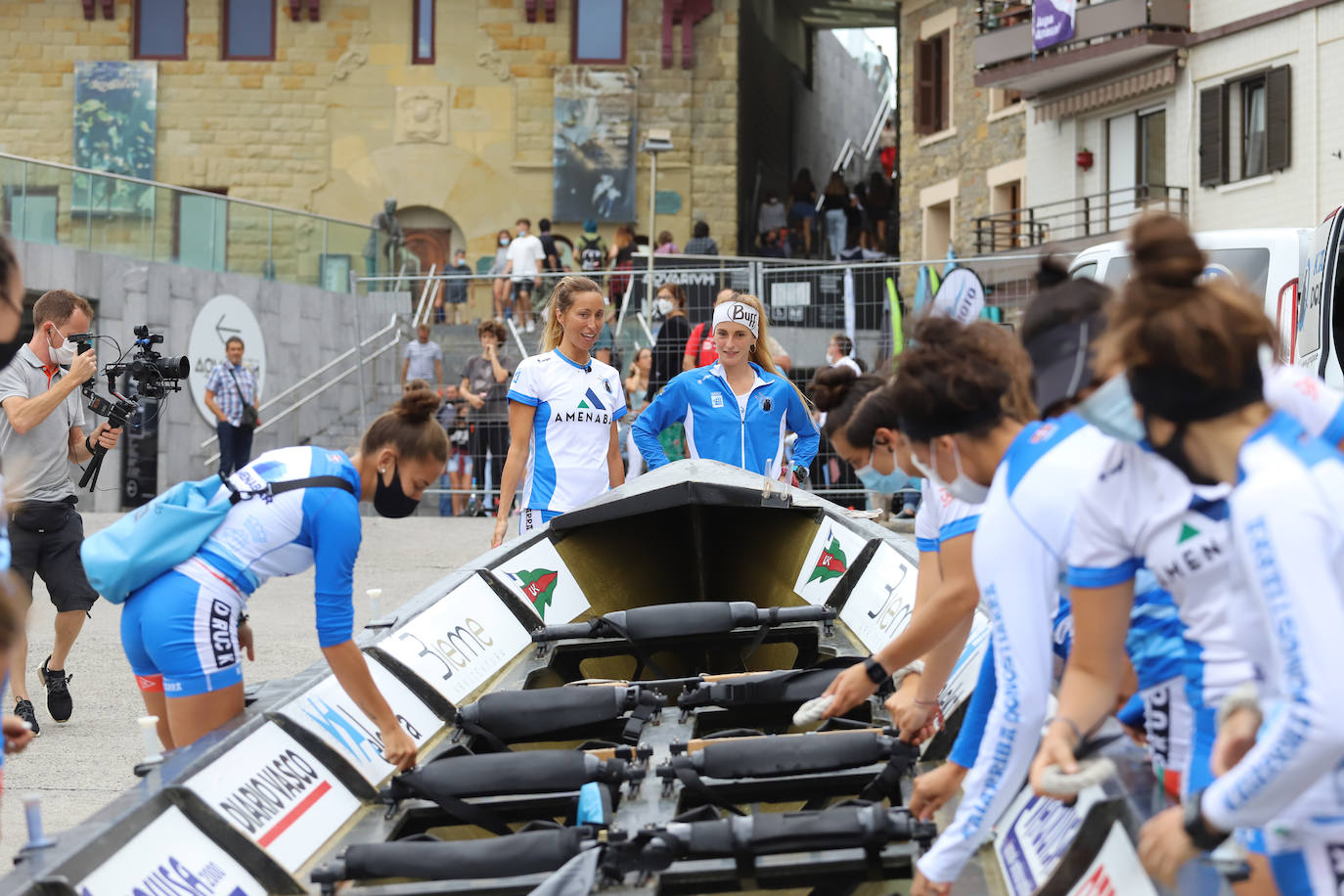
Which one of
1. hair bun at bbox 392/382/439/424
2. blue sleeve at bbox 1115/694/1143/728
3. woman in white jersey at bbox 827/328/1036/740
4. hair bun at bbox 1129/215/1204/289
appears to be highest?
hair bun at bbox 1129/215/1204/289

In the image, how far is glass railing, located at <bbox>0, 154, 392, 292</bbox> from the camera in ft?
51.4

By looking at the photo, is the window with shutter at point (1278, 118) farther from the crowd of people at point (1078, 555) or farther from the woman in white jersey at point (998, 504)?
the woman in white jersey at point (998, 504)

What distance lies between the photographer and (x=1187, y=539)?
224 centimetres

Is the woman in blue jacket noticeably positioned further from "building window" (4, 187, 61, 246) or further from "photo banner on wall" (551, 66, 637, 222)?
"photo banner on wall" (551, 66, 637, 222)

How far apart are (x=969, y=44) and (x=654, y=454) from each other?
23.1 m

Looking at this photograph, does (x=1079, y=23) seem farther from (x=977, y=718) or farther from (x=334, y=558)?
(x=977, y=718)

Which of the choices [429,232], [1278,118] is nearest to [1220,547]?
[1278,118]

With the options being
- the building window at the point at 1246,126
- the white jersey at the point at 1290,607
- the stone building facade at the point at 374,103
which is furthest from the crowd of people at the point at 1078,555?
the stone building facade at the point at 374,103

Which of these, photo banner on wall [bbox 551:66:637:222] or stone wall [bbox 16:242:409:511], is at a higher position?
photo banner on wall [bbox 551:66:637:222]

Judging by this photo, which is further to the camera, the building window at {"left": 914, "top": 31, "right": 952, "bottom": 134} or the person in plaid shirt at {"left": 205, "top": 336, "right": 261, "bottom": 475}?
the building window at {"left": 914, "top": 31, "right": 952, "bottom": 134}

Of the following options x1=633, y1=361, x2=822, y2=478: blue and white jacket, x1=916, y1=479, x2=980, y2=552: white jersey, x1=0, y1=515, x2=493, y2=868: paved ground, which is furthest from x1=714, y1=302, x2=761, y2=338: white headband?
x1=916, y1=479, x2=980, y2=552: white jersey

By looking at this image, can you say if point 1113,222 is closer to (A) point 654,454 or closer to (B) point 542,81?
(B) point 542,81

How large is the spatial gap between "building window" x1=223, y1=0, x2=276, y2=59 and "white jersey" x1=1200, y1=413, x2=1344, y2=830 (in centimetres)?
2879

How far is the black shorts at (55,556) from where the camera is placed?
6.23 meters
